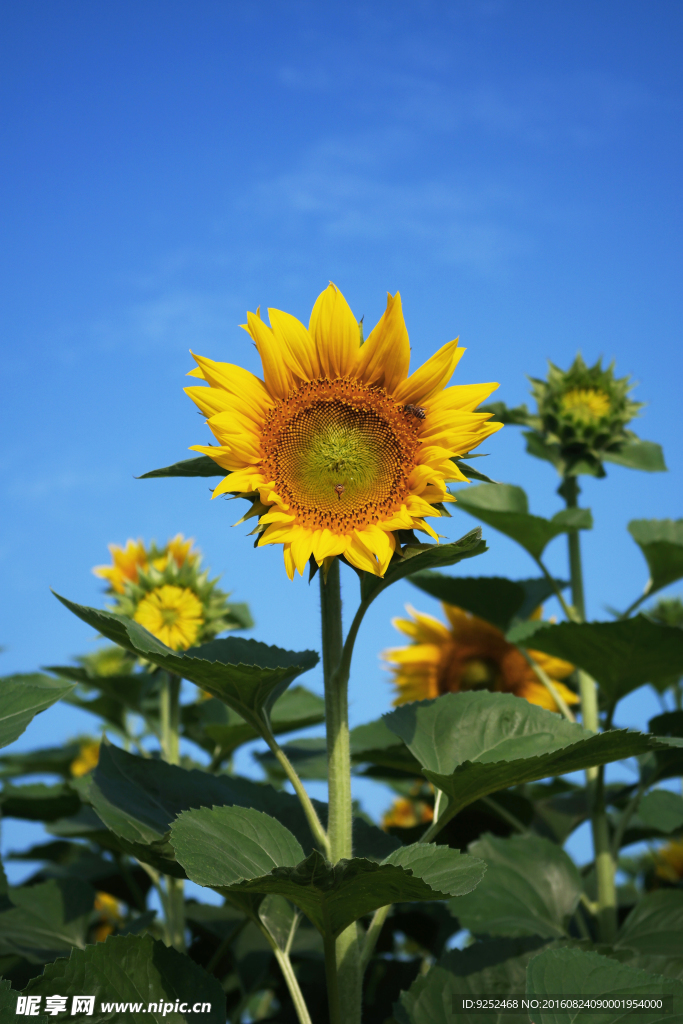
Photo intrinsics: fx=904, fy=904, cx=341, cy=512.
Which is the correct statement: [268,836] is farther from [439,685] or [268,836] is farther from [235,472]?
[439,685]

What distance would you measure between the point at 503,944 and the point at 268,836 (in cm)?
84

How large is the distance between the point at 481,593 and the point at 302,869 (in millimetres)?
1920

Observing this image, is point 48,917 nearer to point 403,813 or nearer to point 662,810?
point 662,810

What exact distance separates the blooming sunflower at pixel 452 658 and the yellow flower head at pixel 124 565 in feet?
3.65

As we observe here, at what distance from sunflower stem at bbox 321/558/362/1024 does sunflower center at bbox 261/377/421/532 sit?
0.14 meters

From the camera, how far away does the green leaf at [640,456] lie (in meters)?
3.25

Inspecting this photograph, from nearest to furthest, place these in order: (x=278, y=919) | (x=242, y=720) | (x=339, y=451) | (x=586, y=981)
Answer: (x=586, y=981) < (x=339, y=451) < (x=278, y=919) < (x=242, y=720)

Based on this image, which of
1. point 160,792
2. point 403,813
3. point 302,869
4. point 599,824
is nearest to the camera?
point 302,869

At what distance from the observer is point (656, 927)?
2641 millimetres

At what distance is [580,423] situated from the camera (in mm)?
3258

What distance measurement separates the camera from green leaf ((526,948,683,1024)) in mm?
1735

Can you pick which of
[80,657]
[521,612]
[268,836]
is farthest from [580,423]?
[80,657]

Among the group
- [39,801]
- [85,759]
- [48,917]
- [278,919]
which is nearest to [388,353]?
[278,919]

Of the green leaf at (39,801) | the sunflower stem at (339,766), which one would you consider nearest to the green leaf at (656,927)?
the sunflower stem at (339,766)
